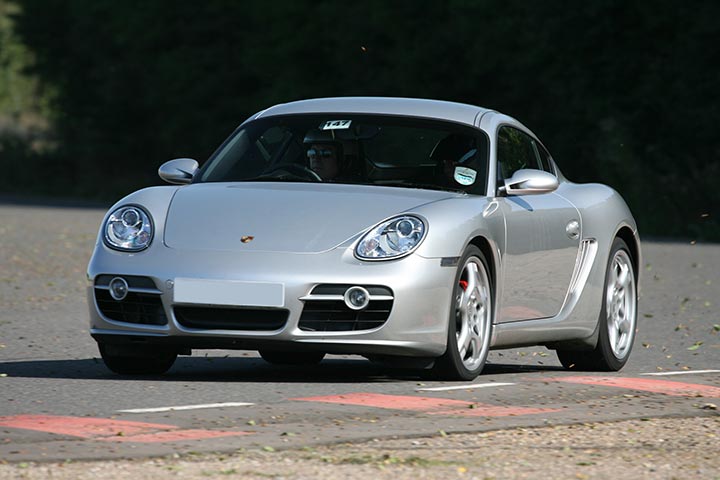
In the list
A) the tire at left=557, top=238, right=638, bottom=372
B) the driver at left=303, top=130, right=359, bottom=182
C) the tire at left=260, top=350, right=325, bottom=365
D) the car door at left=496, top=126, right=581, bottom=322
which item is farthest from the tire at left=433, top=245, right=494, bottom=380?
the tire at left=557, top=238, right=638, bottom=372

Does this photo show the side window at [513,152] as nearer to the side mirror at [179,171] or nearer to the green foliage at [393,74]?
the side mirror at [179,171]

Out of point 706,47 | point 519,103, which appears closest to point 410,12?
point 519,103

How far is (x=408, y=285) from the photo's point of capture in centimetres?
805

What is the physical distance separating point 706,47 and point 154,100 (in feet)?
77.4

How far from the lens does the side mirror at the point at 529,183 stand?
357 inches

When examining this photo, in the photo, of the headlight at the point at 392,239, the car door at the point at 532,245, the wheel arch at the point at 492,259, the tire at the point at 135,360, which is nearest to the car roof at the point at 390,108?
the car door at the point at 532,245

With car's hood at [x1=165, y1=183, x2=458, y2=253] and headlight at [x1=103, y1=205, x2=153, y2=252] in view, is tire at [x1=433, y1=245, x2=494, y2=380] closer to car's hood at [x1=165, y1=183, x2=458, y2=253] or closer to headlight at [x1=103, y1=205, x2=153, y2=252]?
car's hood at [x1=165, y1=183, x2=458, y2=253]

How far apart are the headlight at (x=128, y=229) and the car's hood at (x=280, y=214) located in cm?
12

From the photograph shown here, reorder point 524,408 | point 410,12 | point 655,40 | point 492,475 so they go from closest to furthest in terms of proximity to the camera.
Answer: point 492,475, point 524,408, point 655,40, point 410,12

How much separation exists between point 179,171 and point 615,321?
2.83 metres

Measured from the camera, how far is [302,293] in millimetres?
7949

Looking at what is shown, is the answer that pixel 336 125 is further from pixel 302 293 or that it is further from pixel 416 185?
pixel 302 293

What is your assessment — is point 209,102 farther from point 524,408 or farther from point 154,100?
point 524,408

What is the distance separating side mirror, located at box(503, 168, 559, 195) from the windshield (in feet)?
0.52
